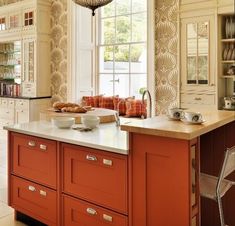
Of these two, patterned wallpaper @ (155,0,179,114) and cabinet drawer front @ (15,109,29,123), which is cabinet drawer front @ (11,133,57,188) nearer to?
patterned wallpaper @ (155,0,179,114)

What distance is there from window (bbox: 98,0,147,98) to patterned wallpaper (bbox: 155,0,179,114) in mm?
643

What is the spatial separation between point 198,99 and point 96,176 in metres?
2.68

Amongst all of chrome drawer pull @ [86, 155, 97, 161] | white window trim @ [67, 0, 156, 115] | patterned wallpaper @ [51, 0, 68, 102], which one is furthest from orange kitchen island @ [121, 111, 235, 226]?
patterned wallpaper @ [51, 0, 68, 102]

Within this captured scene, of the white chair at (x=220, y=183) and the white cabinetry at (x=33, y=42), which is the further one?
the white cabinetry at (x=33, y=42)

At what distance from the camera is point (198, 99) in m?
4.56

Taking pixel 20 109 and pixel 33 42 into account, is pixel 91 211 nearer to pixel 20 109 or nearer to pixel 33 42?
pixel 20 109

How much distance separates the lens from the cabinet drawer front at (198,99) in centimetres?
447

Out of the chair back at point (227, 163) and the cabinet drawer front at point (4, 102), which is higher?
the cabinet drawer front at point (4, 102)

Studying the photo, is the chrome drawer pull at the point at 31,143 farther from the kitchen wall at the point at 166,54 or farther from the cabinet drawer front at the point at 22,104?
the cabinet drawer front at the point at 22,104

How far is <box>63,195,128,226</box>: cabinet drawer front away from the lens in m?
2.20

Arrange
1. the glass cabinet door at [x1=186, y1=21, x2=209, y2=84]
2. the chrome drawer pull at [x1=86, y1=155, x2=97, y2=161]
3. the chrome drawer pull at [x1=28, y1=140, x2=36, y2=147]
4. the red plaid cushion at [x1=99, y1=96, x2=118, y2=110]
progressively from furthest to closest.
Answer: the red plaid cushion at [x1=99, y1=96, x2=118, y2=110] → the glass cabinet door at [x1=186, y1=21, x2=209, y2=84] → the chrome drawer pull at [x1=28, y1=140, x2=36, y2=147] → the chrome drawer pull at [x1=86, y1=155, x2=97, y2=161]

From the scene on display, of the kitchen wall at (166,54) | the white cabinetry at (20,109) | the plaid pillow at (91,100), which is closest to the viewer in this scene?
the kitchen wall at (166,54)

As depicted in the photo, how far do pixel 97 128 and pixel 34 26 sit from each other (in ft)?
13.5

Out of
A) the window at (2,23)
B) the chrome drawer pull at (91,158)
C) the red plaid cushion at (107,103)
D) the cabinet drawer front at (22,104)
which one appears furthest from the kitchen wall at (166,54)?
the window at (2,23)
